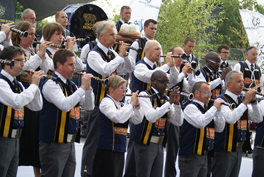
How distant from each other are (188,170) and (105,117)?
1.35 meters

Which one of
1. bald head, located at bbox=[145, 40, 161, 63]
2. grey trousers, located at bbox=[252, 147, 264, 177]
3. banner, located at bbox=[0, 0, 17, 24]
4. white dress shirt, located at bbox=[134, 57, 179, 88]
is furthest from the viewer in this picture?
banner, located at bbox=[0, 0, 17, 24]

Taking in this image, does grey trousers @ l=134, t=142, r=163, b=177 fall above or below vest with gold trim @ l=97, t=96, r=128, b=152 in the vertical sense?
below

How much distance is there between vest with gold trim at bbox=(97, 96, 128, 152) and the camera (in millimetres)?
4383

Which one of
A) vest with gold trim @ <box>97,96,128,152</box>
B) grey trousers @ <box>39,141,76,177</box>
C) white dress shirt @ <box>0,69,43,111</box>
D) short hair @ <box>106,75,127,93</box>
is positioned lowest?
grey trousers @ <box>39,141,76,177</box>

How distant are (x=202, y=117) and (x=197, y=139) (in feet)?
0.99

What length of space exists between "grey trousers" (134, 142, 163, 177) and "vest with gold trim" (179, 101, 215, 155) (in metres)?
0.33

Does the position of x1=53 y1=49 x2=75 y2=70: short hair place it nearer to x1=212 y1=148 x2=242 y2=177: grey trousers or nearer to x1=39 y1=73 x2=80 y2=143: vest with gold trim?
x1=39 y1=73 x2=80 y2=143: vest with gold trim

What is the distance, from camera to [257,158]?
6.08 m

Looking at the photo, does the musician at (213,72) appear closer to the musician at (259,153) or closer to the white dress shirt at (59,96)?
the musician at (259,153)

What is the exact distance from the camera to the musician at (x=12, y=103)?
3.92 metres

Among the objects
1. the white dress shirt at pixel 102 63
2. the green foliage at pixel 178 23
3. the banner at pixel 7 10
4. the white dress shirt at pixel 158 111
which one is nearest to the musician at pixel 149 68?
the white dress shirt at pixel 102 63

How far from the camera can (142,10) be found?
31.6ft

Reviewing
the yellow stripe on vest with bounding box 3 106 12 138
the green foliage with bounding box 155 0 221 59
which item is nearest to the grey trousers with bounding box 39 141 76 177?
the yellow stripe on vest with bounding box 3 106 12 138

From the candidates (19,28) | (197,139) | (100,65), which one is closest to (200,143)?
(197,139)
